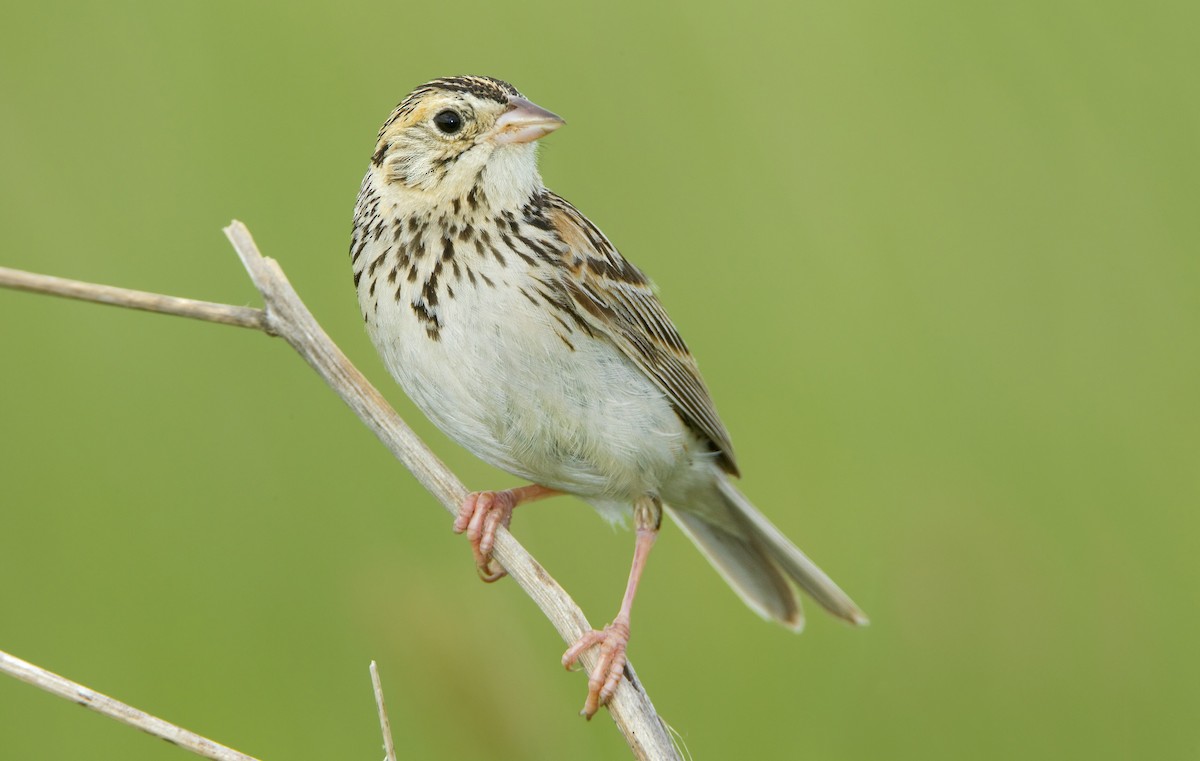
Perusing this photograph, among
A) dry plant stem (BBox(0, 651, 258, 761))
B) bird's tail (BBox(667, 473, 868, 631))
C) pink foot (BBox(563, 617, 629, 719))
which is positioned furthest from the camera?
bird's tail (BBox(667, 473, 868, 631))

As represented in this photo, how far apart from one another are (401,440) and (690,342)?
274cm

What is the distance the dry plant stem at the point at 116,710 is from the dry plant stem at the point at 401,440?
982 millimetres

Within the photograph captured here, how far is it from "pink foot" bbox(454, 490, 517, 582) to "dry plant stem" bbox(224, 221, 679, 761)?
445mm

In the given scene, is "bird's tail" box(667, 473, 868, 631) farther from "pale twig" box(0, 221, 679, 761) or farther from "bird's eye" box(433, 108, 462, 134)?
"bird's eye" box(433, 108, 462, 134)

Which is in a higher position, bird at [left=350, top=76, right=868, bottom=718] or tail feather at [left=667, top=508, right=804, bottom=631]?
bird at [left=350, top=76, right=868, bottom=718]

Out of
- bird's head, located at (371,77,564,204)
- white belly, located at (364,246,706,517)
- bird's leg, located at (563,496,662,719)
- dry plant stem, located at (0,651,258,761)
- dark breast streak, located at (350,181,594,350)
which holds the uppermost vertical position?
bird's head, located at (371,77,564,204)

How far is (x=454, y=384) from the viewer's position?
13.8 feet

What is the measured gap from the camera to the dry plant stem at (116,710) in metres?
3.11

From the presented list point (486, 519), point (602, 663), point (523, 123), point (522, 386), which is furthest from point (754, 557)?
point (523, 123)

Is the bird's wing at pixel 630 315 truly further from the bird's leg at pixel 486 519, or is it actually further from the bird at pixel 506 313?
the bird's leg at pixel 486 519

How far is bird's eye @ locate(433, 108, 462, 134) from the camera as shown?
14.1 feet

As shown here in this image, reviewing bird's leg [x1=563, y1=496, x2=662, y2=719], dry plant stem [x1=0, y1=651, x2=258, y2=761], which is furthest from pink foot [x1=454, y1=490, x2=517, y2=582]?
dry plant stem [x1=0, y1=651, x2=258, y2=761]

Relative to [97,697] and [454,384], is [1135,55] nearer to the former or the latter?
[454,384]

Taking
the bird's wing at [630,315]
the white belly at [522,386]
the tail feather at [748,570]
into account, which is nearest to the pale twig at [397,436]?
the white belly at [522,386]
